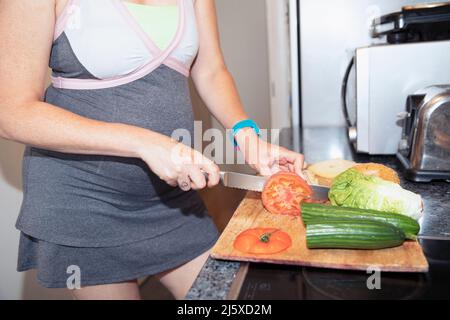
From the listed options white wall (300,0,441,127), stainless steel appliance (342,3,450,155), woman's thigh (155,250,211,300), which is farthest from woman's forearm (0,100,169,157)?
white wall (300,0,441,127)

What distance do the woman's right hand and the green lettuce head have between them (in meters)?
0.28

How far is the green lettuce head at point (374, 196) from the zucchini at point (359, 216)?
0.05 meters

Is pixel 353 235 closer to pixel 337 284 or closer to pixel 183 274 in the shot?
pixel 337 284

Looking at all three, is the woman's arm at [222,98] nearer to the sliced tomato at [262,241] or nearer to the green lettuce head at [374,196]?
the green lettuce head at [374,196]

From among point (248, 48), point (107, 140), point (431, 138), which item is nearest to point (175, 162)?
point (107, 140)

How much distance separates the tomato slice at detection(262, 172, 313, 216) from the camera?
900mm

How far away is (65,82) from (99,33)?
135mm

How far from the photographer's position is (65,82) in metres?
0.92

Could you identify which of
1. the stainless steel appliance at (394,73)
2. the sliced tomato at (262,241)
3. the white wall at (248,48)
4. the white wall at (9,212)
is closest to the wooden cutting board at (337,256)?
the sliced tomato at (262,241)

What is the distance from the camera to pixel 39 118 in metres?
0.78

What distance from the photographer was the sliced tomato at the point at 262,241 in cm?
72

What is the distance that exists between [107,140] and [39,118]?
0.42 feet

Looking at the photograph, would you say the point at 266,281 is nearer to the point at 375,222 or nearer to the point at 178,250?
the point at 375,222

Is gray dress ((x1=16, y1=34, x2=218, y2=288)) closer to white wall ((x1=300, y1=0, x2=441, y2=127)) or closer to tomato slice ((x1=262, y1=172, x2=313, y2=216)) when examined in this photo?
tomato slice ((x1=262, y1=172, x2=313, y2=216))
